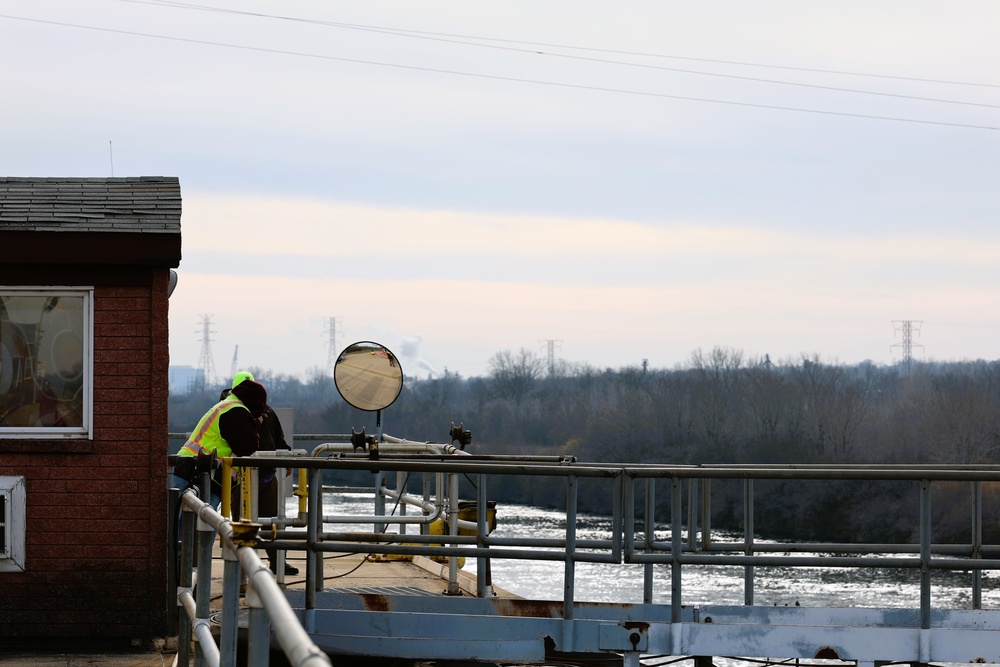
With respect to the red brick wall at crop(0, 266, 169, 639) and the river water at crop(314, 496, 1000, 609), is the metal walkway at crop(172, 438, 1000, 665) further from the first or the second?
the river water at crop(314, 496, 1000, 609)

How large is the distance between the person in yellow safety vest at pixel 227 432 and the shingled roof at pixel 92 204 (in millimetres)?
1354

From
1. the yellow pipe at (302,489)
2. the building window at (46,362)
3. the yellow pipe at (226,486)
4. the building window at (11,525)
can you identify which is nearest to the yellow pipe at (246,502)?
the yellow pipe at (226,486)

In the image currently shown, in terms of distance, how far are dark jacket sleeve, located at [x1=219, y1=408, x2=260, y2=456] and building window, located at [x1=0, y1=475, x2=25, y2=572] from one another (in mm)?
1409

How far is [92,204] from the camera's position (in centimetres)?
860

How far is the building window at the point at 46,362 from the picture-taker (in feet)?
27.3

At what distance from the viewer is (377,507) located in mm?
12562

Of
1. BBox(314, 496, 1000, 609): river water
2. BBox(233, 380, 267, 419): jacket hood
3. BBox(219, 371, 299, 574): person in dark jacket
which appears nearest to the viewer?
BBox(233, 380, 267, 419): jacket hood

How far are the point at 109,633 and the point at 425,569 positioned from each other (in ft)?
12.7

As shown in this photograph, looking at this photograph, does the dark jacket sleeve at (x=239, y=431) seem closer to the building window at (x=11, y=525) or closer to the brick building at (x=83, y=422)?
the brick building at (x=83, y=422)

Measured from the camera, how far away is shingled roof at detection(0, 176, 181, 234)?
825 cm

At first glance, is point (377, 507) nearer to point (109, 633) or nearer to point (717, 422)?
point (109, 633)

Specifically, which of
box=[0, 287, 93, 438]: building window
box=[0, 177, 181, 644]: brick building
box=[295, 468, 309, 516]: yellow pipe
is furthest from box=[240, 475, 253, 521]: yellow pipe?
box=[0, 287, 93, 438]: building window

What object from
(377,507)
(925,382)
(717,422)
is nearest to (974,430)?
(717,422)

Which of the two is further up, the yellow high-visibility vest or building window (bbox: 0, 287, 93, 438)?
building window (bbox: 0, 287, 93, 438)
